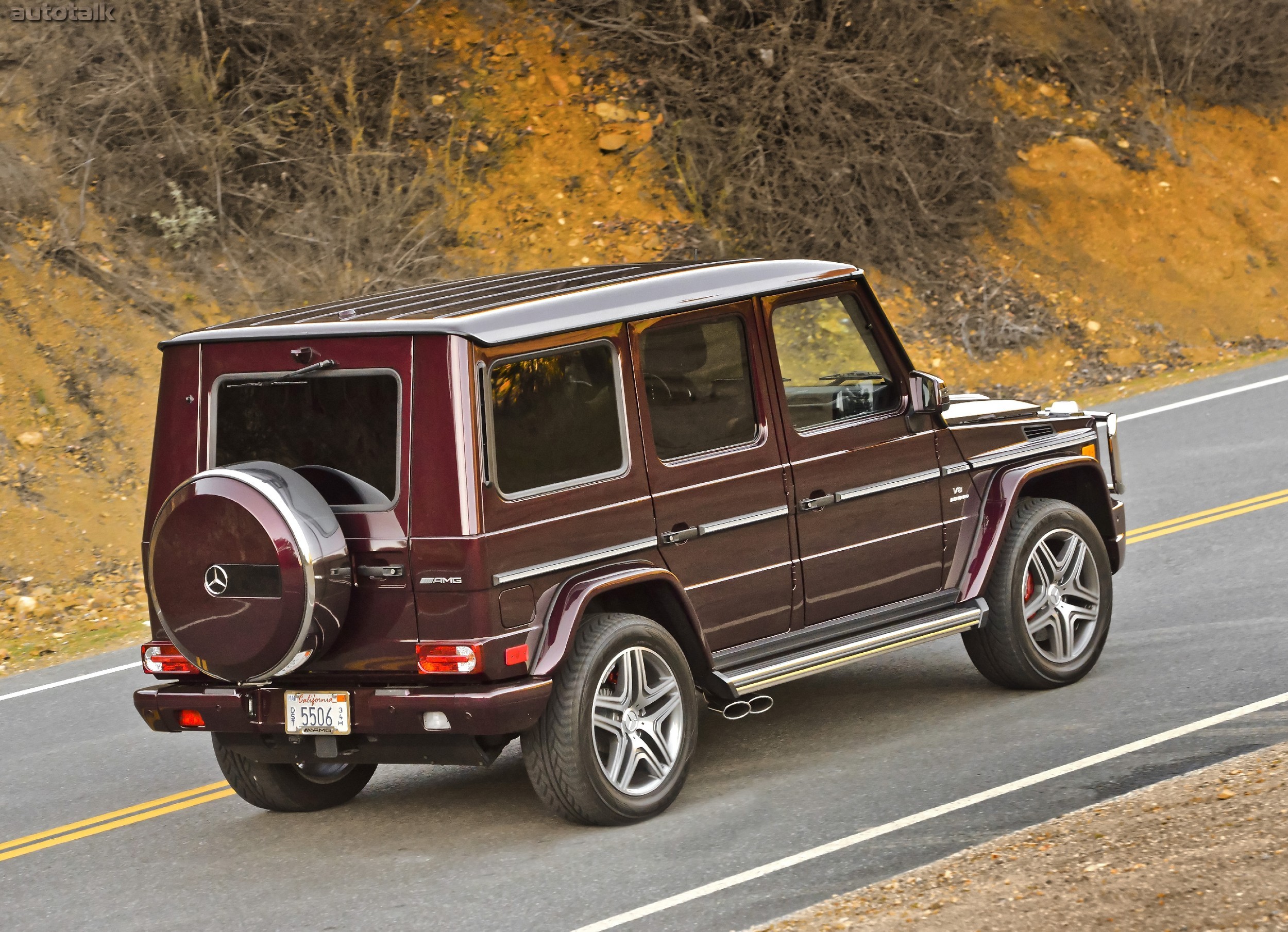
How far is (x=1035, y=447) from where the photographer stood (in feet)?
26.7

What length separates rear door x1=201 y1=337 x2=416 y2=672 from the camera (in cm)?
615

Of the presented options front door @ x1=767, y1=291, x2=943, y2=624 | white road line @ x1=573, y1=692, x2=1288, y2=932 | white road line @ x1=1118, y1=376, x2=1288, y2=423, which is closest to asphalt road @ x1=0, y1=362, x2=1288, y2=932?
white road line @ x1=573, y1=692, x2=1288, y2=932

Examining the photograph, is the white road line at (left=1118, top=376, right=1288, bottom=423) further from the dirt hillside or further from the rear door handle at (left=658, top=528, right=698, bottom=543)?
the rear door handle at (left=658, top=528, right=698, bottom=543)

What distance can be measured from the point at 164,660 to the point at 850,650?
2948mm

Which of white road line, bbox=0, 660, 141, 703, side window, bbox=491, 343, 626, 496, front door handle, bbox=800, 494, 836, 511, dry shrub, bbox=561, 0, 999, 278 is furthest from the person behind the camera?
dry shrub, bbox=561, 0, 999, 278

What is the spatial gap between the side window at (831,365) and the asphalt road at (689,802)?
1.55 m

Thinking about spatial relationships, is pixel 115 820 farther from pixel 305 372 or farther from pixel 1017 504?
pixel 1017 504

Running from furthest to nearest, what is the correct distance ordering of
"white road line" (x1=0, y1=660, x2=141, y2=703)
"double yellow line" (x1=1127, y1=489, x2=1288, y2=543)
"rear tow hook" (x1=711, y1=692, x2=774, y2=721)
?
1. "double yellow line" (x1=1127, y1=489, x2=1288, y2=543)
2. "white road line" (x1=0, y1=660, x2=141, y2=703)
3. "rear tow hook" (x1=711, y1=692, x2=774, y2=721)

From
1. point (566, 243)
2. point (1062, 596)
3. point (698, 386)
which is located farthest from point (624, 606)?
point (566, 243)

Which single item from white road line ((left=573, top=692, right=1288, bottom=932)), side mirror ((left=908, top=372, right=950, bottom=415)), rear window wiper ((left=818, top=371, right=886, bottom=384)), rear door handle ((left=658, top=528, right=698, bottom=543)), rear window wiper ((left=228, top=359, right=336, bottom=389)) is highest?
rear window wiper ((left=228, top=359, right=336, bottom=389))

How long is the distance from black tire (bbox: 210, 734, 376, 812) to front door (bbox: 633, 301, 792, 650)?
5.52ft

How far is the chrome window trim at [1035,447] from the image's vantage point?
794 centimetres

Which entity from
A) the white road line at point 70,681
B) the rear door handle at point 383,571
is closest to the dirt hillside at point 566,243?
the white road line at point 70,681

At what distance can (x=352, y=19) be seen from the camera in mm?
19281
